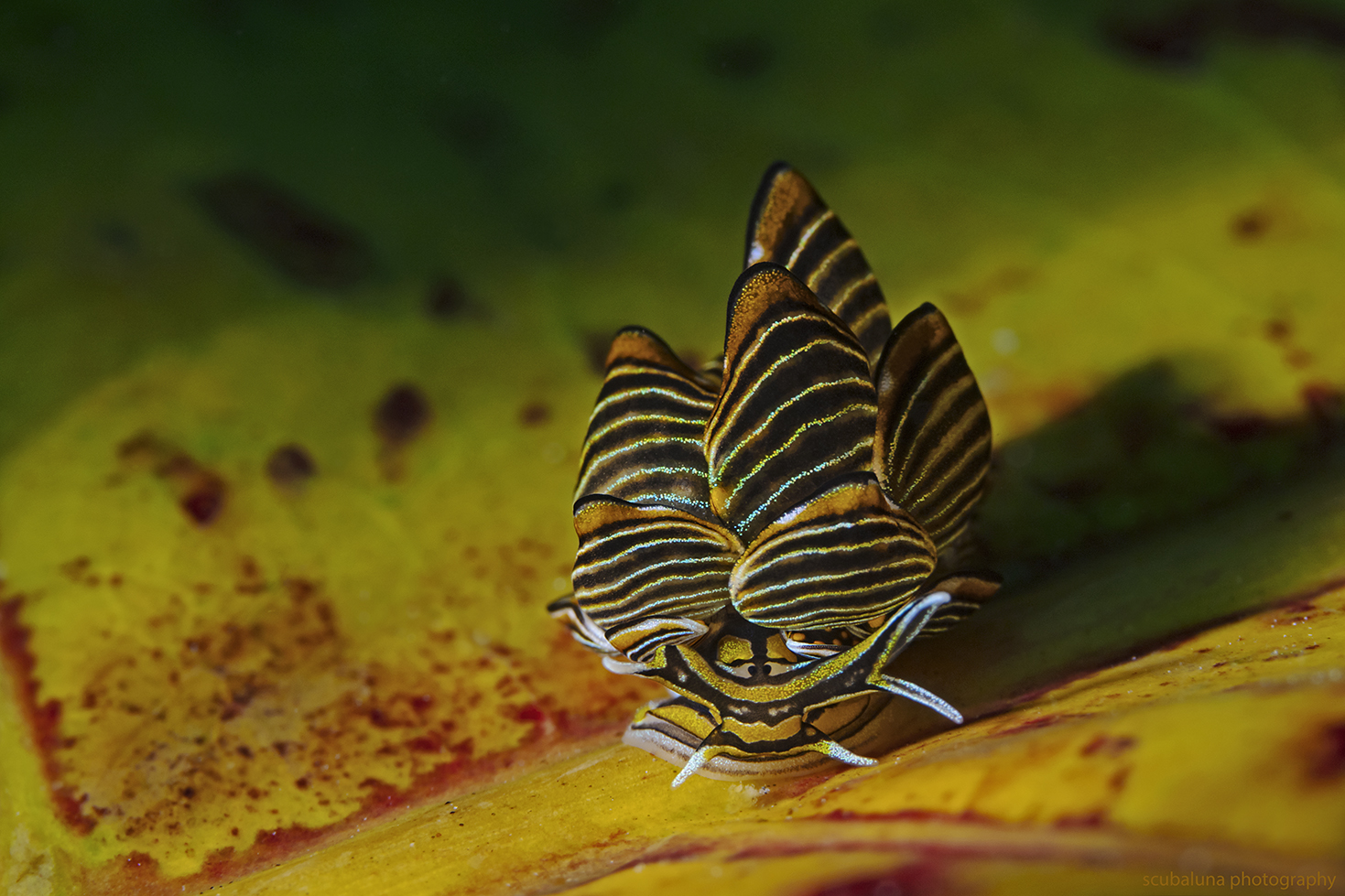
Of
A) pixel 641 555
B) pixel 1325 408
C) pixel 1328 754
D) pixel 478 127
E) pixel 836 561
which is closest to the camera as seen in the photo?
pixel 1328 754

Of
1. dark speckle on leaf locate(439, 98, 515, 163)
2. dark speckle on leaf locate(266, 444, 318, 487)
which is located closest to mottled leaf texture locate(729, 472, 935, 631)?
dark speckle on leaf locate(266, 444, 318, 487)

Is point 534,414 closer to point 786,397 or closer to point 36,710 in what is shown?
point 786,397

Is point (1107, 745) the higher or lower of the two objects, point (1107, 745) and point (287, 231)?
the lower

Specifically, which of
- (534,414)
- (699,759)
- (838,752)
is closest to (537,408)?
(534,414)

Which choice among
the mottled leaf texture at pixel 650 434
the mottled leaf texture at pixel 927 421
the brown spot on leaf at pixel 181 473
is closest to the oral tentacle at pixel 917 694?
the mottled leaf texture at pixel 927 421

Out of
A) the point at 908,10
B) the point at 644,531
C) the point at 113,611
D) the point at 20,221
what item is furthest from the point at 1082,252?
the point at 20,221

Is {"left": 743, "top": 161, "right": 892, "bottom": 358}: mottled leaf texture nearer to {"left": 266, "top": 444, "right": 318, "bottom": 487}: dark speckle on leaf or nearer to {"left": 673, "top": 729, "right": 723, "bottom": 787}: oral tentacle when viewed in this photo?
{"left": 673, "top": 729, "right": 723, "bottom": 787}: oral tentacle

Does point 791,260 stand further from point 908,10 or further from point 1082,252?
point 908,10
